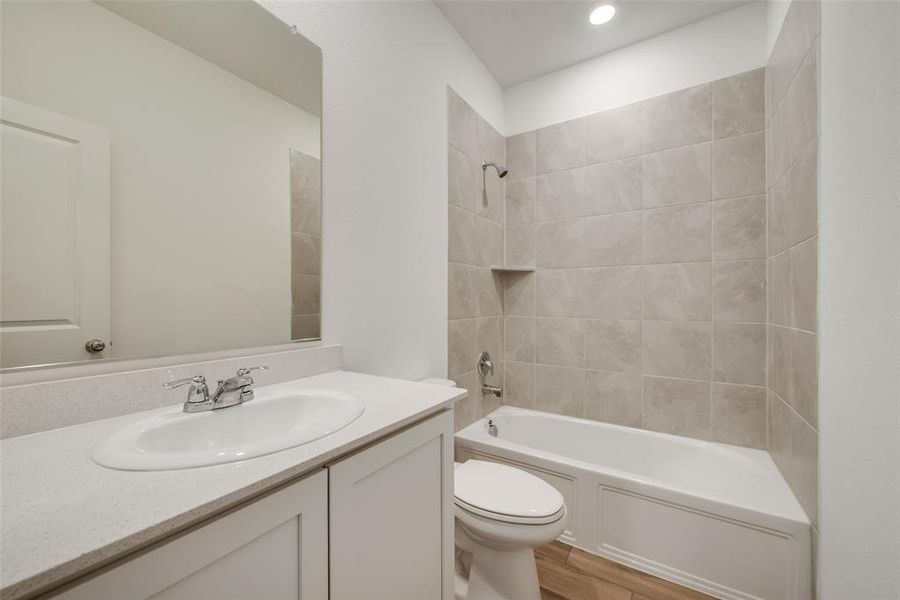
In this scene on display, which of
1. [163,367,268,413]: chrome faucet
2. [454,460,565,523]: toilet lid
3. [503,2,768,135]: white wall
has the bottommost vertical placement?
[454,460,565,523]: toilet lid

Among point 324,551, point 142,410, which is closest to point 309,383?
point 142,410

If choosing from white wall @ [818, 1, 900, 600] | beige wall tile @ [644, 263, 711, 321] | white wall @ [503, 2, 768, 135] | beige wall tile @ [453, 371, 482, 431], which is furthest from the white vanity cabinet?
white wall @ [503, 2, 768, 135]

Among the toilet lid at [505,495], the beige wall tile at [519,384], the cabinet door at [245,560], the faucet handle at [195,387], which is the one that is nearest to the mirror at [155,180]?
the faucet handle at [195,387]

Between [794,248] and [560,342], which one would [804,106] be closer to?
[794,248]

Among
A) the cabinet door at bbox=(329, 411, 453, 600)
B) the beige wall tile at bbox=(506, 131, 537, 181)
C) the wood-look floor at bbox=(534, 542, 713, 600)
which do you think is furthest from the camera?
the beige wall tile at bbox=(506, 131, 537, 181)

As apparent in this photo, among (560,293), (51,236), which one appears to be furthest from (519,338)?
(51,236)

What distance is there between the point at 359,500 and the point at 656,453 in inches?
Answer: 74.0

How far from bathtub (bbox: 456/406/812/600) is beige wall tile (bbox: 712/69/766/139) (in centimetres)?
164

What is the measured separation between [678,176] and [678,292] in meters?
0.64

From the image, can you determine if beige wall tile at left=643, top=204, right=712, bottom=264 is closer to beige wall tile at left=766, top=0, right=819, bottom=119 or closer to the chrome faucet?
beige wall tile at left=766, top=0, right=819, bottom=119

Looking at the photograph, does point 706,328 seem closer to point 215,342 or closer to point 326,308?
point 326,308

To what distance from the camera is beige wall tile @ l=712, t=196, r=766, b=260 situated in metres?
1.76

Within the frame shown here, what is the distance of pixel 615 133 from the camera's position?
2.11 metres

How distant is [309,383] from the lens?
106 centimetres
